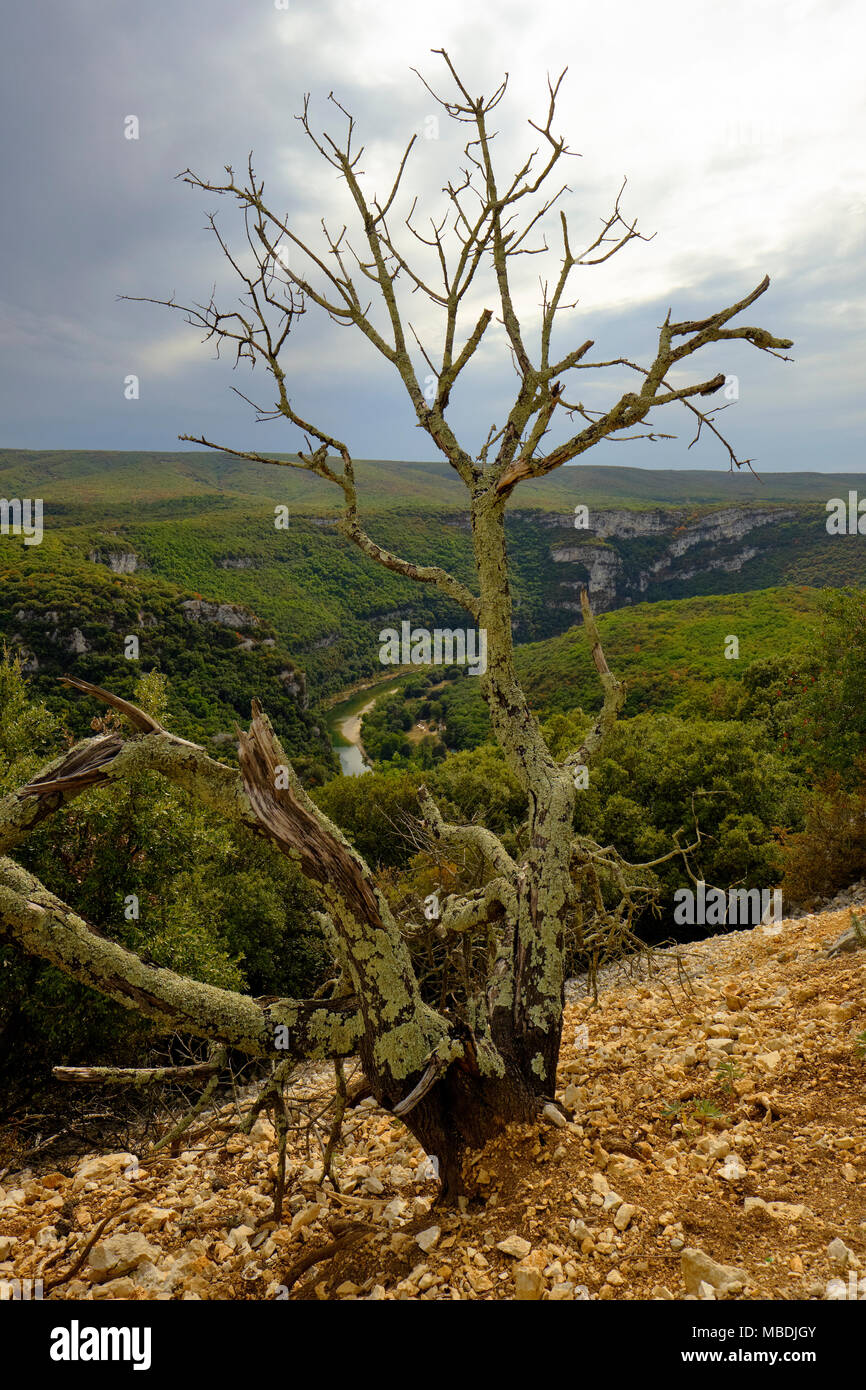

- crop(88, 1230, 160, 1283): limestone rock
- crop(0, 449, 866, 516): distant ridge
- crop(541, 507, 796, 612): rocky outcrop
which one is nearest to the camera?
crop(88, 1230, 160, 1283): limestone rock

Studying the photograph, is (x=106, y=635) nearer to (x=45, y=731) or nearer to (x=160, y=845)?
(x=45, y=731)

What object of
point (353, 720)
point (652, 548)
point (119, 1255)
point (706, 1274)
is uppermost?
point (652, 548)

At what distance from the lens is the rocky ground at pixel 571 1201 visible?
2.70 metres

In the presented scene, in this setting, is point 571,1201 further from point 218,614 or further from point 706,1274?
point 218,614

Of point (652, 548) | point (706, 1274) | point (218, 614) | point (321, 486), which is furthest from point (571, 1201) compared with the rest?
point (321, 486)

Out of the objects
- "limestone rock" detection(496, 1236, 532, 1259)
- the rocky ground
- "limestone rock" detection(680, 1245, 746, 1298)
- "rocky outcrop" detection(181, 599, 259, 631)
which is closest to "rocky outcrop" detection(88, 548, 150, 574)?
"rocky outcrop" detection(181, 599, 259, 631)

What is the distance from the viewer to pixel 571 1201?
312cm

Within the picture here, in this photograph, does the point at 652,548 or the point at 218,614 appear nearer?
the point at 218,614

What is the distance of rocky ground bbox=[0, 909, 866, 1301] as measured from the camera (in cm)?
270

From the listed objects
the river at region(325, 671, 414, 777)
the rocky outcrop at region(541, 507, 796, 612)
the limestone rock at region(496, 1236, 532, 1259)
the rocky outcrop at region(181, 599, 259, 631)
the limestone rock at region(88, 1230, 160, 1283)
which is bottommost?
the river at region(325, 671, 414, 777)

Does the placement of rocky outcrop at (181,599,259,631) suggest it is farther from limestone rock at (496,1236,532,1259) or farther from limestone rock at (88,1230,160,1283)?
limestone rock at (496,1236,532,1259)

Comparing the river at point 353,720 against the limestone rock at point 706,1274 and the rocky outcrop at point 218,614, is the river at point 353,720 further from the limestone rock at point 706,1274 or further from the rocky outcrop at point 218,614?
the limestone rock at point 706,1274

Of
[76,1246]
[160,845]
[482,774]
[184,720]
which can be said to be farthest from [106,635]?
[76,1246]
